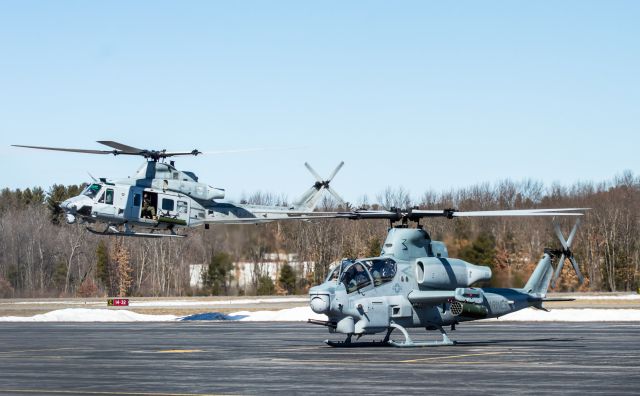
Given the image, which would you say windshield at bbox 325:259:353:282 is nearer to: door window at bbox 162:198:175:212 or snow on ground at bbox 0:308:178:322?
door window at bbox 162:198:175:212

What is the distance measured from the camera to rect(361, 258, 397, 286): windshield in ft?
104

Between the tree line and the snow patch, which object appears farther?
the snow patch

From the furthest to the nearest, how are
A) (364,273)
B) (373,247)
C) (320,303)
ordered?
(373,247) → (364,273) → (320,303)

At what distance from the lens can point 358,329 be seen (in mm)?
31062

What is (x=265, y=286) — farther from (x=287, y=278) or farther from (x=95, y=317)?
(x=95, y=317)

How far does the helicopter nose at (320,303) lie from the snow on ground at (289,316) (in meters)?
23.9

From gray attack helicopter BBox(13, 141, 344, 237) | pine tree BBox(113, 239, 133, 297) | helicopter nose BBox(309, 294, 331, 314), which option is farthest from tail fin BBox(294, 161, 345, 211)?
pine tree BBox(113, 239, 133, 297)

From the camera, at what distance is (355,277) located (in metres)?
31.4

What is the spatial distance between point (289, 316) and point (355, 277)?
86.3ft

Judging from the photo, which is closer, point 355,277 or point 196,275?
point 355,277

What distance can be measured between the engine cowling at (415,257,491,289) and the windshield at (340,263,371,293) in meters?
1.89

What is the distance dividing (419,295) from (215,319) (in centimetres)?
2918

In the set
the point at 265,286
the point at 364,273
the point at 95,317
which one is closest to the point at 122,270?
the point at 95,317

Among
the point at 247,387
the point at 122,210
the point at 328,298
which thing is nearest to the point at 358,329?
the point at 328,298
